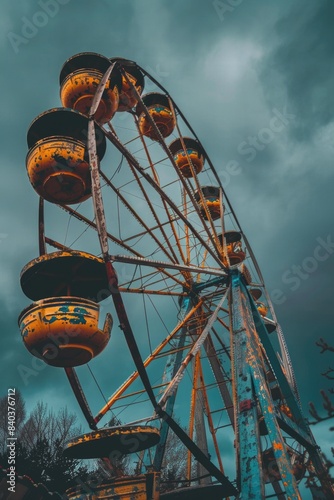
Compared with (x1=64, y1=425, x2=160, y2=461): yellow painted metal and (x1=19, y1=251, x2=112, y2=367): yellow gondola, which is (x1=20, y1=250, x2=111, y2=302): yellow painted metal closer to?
(x1=19, y1=251, x2=112, y2=367): yellow gondola

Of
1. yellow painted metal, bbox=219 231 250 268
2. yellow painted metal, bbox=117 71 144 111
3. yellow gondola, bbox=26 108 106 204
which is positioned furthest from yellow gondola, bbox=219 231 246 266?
yellow gondola, bbox=26 108 106 204

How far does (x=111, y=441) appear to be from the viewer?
414 centimetres

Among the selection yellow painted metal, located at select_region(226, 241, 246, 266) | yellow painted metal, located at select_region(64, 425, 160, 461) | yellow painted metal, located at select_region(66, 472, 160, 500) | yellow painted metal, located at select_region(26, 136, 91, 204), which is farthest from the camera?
yellow painted metal, located at select_region(226, 241, 246, 266)

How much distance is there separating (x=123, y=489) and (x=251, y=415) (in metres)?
1.97

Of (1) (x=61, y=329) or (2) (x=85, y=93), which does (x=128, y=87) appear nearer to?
(2) (x=85, y=93)

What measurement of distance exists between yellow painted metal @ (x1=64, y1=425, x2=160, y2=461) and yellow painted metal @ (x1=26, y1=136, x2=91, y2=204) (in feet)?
9.80

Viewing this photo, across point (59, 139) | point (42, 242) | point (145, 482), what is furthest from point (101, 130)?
point (145, 482)

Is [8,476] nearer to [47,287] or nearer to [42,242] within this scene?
[47,287]

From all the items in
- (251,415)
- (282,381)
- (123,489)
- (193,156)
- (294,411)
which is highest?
(193,156)

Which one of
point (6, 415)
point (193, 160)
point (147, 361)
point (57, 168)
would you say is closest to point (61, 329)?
point (57, 168)

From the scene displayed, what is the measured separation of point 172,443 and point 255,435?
19518 millimetres

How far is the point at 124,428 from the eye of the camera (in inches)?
161

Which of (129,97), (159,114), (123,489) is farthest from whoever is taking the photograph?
(159,114)

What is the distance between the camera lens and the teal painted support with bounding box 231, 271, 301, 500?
4.40m
